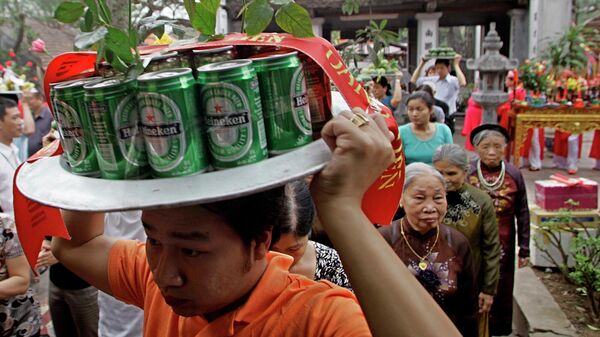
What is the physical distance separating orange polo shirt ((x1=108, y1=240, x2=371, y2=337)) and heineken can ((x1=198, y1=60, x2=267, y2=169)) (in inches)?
15.7

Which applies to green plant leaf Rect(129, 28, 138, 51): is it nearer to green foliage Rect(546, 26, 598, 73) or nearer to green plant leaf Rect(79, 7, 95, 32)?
green plant leaf Rect(79, 7, 95, 32)

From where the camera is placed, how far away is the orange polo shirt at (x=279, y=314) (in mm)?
1170

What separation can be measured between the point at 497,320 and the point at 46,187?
3625mm

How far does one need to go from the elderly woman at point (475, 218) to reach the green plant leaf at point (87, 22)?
2518 mm

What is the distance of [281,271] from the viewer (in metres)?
1.35

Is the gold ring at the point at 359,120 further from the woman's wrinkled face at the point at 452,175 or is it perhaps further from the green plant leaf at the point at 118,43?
the woman's wrinkled face at the point at 452,175

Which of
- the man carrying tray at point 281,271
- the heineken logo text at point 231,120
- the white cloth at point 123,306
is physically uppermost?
the heineken logo text at point 231,120

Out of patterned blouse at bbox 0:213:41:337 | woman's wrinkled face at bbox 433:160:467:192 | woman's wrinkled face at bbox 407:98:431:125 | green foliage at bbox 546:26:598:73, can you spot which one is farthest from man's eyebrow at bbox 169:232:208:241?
green foliage at bbox 546:26:598:73

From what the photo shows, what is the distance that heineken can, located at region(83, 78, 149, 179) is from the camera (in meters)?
1.00

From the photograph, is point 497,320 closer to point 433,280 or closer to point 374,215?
point 433,280

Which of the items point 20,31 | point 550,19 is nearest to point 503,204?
point 550,19

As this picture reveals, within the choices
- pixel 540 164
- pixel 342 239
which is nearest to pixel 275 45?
pixel 342 239

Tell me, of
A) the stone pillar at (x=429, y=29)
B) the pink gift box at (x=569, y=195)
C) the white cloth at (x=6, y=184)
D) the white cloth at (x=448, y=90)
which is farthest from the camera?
the stone pillar at (x=429, y=29)

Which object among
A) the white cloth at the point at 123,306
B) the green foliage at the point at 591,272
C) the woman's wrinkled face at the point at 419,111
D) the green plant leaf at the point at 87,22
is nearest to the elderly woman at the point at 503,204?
the green foliage at the point at 591,272
